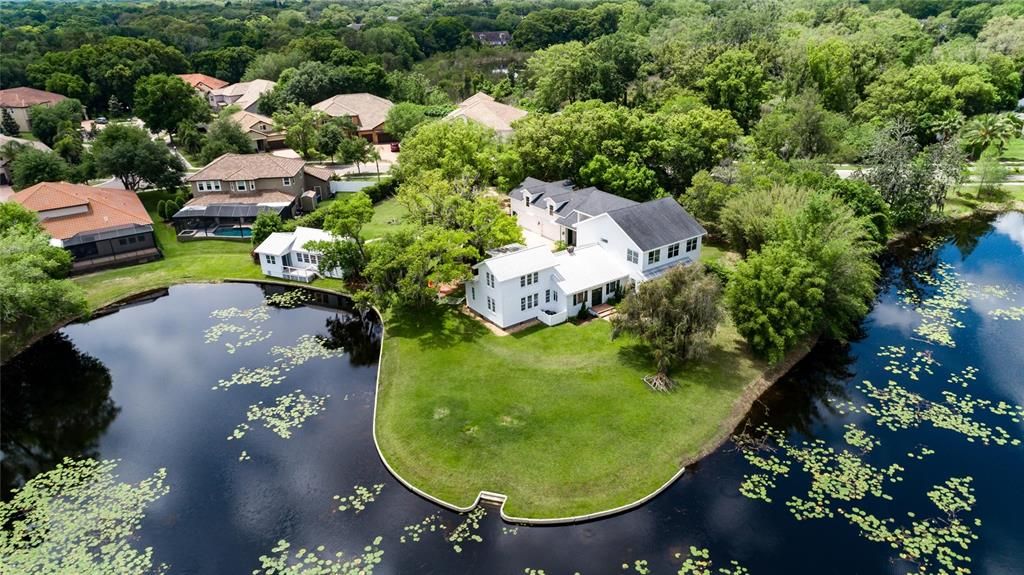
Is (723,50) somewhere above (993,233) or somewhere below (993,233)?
above

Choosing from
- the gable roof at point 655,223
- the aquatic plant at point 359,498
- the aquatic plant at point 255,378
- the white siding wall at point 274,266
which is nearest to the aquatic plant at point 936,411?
the gable roof at point 655,223

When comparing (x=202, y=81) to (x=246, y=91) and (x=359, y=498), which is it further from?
(x=359, y=498)

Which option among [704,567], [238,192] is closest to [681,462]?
[704,567]

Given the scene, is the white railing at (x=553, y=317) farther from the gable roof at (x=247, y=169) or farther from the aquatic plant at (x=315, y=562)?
the gable roof at (x=247, y=169)

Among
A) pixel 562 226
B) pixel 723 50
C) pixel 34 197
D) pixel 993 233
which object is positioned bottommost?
pixel 993 233

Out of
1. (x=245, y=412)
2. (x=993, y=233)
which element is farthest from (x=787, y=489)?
(x=993, y=233)

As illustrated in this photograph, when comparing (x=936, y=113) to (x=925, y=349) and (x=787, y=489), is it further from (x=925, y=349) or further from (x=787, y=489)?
(x=787, y=489)

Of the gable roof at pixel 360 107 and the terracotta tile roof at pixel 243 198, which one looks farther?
the gable roof at pixel 360 107

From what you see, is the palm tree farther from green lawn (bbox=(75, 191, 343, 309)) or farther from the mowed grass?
green lawn (bbox=(75, 191, 343, 309))
